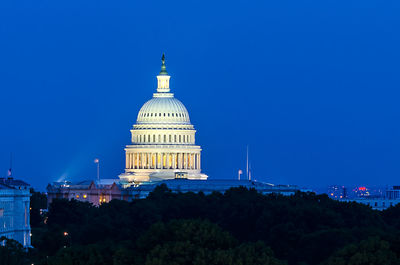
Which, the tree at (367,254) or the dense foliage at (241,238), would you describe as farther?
the dense foliage at (241,238)

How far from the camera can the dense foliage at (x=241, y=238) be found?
439 feet

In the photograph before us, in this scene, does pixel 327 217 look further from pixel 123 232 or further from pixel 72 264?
pixel 72 264

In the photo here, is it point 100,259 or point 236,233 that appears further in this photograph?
point 236,233

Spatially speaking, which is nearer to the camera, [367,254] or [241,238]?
→ [367,254]

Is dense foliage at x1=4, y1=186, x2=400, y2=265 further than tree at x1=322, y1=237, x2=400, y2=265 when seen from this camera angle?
Yes

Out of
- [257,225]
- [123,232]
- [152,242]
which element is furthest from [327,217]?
[152,242]

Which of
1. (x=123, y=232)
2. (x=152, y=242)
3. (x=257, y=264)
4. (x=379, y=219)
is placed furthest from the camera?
(x=379, y=219)

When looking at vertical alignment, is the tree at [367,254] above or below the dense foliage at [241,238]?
below

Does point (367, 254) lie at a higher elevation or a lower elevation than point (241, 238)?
lower

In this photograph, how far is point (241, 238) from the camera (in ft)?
603

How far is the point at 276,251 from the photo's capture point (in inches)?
6462

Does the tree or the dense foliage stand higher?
the dense foliage

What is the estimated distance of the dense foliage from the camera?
13388 centimetres

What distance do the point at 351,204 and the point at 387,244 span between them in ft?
213
